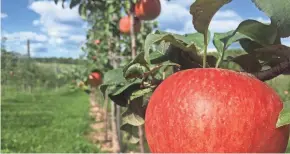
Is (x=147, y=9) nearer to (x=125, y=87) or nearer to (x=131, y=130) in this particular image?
(x=131, y=130)

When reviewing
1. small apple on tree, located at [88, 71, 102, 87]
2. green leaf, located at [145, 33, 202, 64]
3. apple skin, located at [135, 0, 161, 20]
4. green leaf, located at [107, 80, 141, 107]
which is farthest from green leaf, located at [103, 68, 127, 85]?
small apple on tree, located at [88, 71, 102, 87]

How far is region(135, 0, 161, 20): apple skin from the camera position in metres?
3.12

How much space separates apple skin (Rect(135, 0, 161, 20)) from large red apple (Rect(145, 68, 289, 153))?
247 cm

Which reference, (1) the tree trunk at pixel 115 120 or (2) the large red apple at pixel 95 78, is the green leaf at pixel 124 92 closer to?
(1) the tree trunk at pixel 115 120

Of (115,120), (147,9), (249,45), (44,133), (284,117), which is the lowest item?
(44,133)

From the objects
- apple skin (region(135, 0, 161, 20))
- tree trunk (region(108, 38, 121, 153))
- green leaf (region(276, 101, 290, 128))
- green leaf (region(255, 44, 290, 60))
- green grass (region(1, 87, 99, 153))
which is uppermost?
apple skin (region(135, 0, 161, 20))

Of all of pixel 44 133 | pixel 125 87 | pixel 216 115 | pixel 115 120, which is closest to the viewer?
pixel 216 115

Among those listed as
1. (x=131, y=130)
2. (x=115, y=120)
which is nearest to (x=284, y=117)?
(x=131, y=130)

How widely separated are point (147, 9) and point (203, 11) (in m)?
2.45

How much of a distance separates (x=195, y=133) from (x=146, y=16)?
8.54ft

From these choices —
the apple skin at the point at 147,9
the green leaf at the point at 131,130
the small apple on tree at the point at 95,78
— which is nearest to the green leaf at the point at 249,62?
the green leaf at the point at 131,130

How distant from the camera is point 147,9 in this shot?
3.13 metres

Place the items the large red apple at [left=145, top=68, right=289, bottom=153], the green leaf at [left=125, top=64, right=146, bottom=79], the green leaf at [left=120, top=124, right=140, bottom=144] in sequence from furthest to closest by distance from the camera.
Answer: the green leaf at [left=120, top=124, right=140, bottom=144] < the green leaf at [left=125, top=64, right=146, bottom=79] < the large red apple at [left=145, top=68, right=289, bottom=153]

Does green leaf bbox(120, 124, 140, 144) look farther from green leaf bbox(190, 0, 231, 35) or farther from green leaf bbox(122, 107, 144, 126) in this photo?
green leaf bbox(190, 0, 231, 35)
